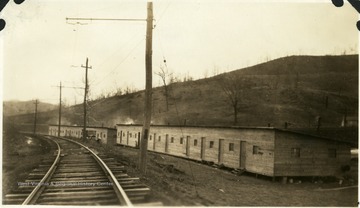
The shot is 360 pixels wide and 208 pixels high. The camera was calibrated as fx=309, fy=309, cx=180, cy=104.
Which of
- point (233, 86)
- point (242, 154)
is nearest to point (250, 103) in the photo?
point (233, 86)

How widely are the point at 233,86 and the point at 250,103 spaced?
10.6 meters

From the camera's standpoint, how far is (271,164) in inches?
663

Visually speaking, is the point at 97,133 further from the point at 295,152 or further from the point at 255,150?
the point at 295,152

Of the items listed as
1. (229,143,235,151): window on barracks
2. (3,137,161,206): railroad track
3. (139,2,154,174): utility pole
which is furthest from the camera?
(229,143,235,151): window on barracks

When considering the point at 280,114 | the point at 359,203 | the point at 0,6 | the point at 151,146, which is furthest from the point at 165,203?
the point at 280,114

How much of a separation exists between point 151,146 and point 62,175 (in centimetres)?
2027

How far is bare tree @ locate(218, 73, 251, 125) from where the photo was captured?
2215 inches

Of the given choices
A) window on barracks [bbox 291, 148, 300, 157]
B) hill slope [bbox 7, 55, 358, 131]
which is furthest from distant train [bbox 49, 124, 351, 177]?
hill slope [bbox 7, 55, 358, 131]

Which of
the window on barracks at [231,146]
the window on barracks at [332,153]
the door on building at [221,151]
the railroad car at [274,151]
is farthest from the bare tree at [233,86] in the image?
the window on barracks at [332,153]

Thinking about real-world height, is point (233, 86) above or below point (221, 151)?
above

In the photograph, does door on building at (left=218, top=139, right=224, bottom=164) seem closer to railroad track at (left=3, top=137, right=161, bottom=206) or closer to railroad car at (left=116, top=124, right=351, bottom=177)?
railroad car at (left=116, top=124, right=351, bottom=177)

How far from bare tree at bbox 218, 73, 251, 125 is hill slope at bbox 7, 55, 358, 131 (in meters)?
0.42

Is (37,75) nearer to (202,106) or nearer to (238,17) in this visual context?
(238,17)

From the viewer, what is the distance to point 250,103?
54.1 metres
